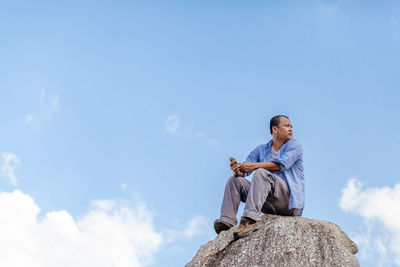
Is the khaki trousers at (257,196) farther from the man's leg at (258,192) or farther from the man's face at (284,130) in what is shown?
the man's face at (284,130)

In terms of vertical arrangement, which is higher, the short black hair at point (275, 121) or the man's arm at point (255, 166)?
the short black hair at point (275, 121)

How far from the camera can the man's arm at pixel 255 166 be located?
848 centimetres

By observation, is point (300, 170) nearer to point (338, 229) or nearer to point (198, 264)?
point (338, 229)

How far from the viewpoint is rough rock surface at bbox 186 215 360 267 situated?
729 centimetres

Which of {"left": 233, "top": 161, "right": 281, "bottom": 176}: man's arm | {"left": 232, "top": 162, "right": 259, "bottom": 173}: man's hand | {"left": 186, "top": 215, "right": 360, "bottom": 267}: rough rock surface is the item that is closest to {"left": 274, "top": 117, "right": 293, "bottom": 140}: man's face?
{"left": 233, "top": 161, "right": 281, "bottom": 176}: man's arm

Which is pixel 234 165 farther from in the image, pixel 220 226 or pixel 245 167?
pixel 220 226

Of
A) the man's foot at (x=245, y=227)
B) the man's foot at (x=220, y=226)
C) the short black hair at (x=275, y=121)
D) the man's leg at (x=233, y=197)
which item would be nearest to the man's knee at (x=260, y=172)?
the man's leg at (x=233, y=197)

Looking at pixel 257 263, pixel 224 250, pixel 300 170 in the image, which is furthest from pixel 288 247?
pixel 300 170

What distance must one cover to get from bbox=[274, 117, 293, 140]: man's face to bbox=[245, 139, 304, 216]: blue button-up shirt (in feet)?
0.41

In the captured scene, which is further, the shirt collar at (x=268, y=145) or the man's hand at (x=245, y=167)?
the shirt collar at (x=268, y=145)

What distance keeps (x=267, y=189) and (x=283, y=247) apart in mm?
955

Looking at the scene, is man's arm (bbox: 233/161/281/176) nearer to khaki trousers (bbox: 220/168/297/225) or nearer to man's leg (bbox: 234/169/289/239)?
khaki trousers (bbox: 220/168/297/225)

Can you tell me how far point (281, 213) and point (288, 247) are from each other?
3.72 ft

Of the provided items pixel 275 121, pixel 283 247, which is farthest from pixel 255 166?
pixel 283 247
